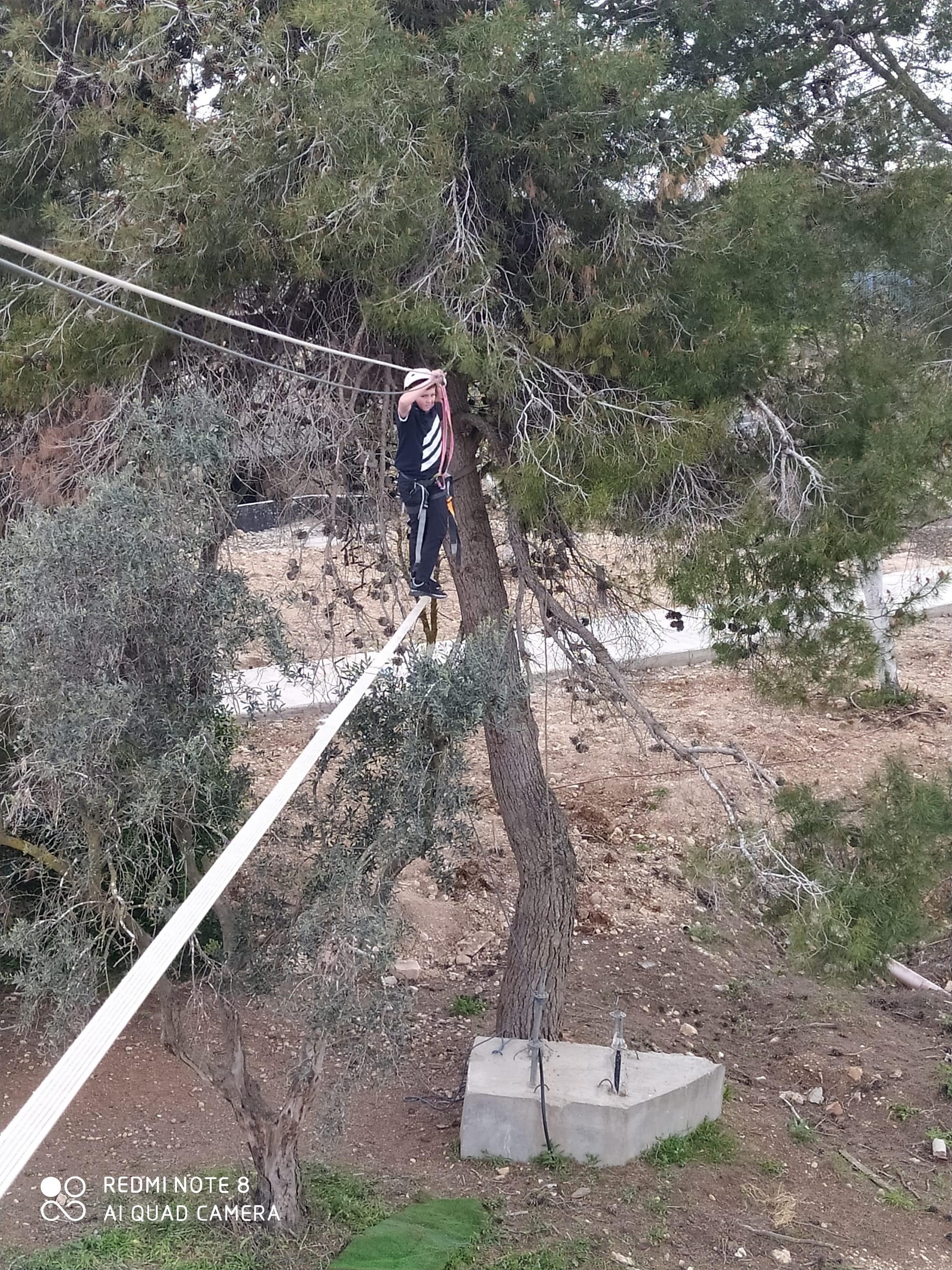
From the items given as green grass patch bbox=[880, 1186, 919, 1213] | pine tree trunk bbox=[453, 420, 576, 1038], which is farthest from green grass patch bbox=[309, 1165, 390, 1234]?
green grass patch bbox=[880, 1186, 919, 1213]

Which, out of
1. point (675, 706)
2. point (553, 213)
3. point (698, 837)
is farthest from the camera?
point (675, 706)

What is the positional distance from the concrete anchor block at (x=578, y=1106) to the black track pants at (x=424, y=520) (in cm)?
288

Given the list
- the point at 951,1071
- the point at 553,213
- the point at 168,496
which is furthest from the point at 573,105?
the point at 951,1071

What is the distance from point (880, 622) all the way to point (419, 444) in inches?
299

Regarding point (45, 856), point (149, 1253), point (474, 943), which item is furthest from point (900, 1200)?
point (45, 856)

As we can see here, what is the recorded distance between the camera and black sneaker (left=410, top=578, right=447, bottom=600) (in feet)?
14.3

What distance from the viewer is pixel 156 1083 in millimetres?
6441

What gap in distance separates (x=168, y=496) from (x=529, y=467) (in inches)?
67.5

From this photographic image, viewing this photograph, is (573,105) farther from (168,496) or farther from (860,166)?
(168,496)

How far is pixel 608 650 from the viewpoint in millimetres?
7242

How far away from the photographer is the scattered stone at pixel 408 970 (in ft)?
25.5

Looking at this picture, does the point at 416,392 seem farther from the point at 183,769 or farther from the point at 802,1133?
the point at 802,1133

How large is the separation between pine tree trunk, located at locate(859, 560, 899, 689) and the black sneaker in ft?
7.15

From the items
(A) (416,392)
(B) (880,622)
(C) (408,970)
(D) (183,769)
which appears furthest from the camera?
(B) (880,622)
